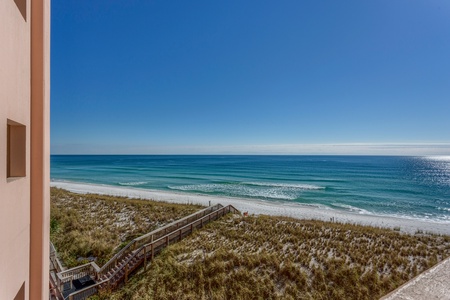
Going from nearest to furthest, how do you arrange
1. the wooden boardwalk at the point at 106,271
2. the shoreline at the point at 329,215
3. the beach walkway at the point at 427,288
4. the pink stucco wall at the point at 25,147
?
the beach walkway at the point at 427,288 → the pink stucco wall at the point at 25,147 → the wooden boardwalk at the point at 106,271 → the shoreline at the point at 329,215

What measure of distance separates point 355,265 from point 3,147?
39.8 feet

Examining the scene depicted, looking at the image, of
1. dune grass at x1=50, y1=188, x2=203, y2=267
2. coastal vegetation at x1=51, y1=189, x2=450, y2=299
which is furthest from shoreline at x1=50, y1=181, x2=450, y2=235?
dune grass at x1=50, y1=188, x2=203, y2=267

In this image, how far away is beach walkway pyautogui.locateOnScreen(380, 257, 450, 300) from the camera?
7.43 feet

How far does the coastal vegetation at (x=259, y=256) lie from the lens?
8.79 m

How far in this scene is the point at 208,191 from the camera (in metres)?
34.7

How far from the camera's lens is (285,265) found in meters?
9.94

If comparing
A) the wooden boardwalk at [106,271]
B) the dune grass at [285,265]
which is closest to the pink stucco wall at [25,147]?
the wooden boardwalk at [106,271]

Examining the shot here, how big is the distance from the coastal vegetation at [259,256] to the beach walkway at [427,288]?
667 cm

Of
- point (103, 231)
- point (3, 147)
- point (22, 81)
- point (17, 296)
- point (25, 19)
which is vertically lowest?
point (103, 231)

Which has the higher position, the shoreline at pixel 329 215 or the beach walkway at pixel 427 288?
the beach walkway at pixel 427 288

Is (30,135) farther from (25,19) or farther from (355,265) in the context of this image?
→ (355,265)

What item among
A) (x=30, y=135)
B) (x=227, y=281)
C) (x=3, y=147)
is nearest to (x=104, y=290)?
(x=227, y=281)

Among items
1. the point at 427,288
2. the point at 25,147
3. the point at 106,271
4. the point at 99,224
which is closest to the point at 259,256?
the point at 106,271

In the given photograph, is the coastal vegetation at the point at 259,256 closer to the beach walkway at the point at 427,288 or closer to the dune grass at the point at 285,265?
the dune grass at the point at 285,265
